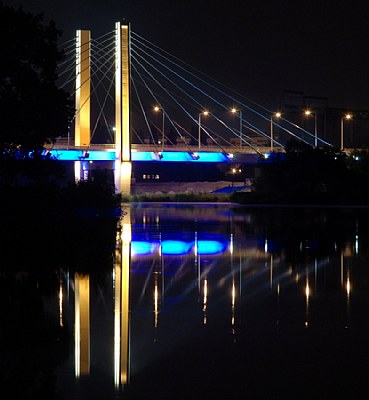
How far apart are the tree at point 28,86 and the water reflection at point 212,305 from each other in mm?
7972

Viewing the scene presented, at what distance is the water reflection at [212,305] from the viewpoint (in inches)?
322

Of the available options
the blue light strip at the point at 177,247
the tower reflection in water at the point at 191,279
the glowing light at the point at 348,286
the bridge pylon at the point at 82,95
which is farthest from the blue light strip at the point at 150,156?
the glowing light at the point at 348,286

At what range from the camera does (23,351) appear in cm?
859

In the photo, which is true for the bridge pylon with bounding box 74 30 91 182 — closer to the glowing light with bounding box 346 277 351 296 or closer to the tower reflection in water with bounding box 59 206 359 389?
the tower reflection in water with bounding box 59 206 359 389

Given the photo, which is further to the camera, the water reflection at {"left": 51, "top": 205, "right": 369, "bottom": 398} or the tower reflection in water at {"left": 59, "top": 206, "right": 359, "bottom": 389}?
the tower reflection in water at {"left": 59, "top": 206, "right": 359, "bottom": 389}

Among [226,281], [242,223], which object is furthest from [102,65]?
[226,281]

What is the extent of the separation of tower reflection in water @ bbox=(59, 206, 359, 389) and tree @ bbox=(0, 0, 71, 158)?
659 centimetres

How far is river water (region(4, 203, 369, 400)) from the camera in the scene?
730cm

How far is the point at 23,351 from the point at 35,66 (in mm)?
23087

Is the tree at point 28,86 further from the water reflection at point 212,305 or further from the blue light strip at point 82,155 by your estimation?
the blue light strip at point 82,155

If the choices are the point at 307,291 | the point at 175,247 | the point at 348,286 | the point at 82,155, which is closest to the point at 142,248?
the point at 175,247

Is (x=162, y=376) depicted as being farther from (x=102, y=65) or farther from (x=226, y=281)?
(x=102, y=65)

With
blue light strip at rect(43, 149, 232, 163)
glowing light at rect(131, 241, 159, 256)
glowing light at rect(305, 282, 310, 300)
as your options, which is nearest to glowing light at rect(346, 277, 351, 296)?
glowing light at rect(305, 282, 310, 300)

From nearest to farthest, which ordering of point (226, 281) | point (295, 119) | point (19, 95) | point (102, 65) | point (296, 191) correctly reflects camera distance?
1. point (226, 281)
2. point (19, 95)
3. point (296, 191)
4. point (102, 65)
5. point (295, 119)
